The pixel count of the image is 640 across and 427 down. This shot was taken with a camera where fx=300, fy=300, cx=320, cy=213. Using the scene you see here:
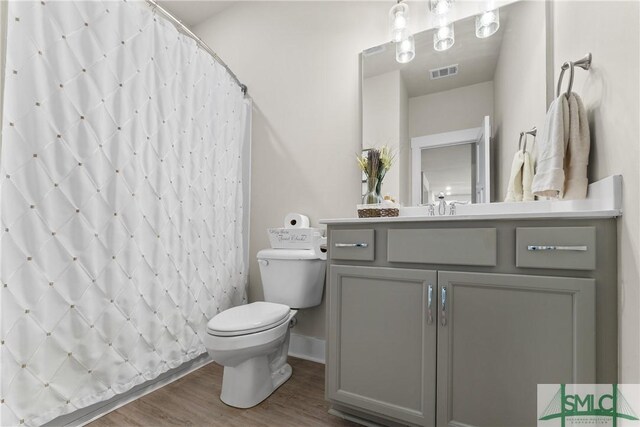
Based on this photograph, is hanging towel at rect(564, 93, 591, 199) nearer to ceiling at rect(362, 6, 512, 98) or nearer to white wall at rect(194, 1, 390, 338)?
ceiling at rect(362, 6, 512, 98)

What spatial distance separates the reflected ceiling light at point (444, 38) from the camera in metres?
1.63

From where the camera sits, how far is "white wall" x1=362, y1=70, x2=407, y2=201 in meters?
1.79

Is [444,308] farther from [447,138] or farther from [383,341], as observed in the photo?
[447,138]

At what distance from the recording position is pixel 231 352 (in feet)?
4.55

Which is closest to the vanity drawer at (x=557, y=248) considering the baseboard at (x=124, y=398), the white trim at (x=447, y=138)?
the white trim at (x=447, y=138)

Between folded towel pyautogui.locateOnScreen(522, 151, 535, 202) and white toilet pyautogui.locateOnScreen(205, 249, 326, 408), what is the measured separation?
1.14 metres

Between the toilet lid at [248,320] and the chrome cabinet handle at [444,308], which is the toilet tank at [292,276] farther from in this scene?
the chrome cabinet handle at [444,308]

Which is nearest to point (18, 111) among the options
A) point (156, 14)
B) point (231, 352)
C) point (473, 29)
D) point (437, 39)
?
point (156, 14)

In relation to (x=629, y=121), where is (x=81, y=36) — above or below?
above

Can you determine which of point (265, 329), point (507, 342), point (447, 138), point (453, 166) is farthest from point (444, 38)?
point (265, 329)

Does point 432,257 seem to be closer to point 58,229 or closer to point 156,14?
point 58,229

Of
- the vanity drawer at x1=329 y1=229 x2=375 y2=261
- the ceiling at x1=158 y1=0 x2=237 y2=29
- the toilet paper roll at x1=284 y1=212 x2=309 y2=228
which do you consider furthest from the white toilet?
the ceiling at x1=158 y1=0 x2=237 y2=29

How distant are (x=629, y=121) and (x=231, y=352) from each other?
162 cm

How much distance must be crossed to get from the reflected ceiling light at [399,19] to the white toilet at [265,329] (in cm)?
137
